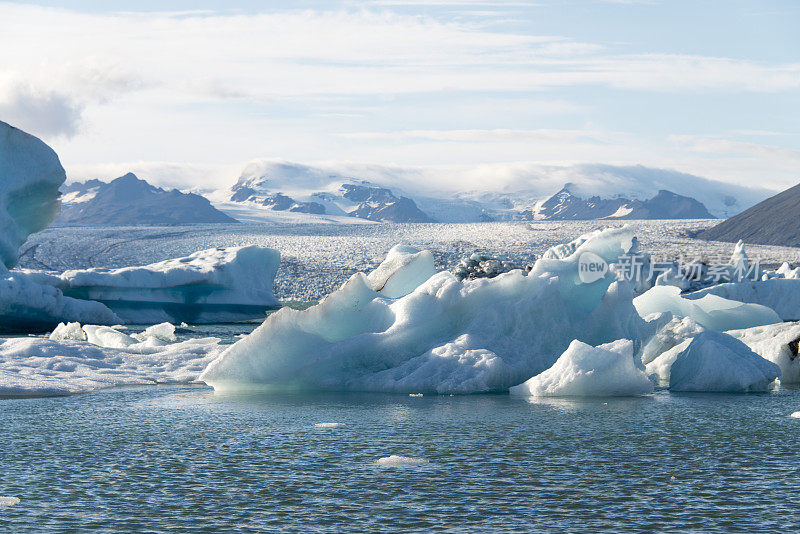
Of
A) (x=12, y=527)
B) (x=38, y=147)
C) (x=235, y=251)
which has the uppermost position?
(x=38, y=147)

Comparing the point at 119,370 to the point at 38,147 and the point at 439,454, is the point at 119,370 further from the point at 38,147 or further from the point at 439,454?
Result: the point at 38,147

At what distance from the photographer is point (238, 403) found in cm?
1199

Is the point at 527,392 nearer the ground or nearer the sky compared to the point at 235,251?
nearer the ground

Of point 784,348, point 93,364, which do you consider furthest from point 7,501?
point 784,348

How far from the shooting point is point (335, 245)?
57500 mm

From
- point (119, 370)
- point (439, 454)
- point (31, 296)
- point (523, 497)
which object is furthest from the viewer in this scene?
point (31, 296)

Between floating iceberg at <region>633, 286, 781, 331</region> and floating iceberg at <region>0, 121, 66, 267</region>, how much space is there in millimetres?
17694

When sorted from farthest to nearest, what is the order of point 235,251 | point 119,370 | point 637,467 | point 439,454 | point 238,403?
point 235,251
point 119,370
point 238,403
point 439,454
point 637,467

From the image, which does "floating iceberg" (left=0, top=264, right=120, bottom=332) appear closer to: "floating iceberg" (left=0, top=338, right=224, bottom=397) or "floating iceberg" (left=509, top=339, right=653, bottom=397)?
"floating iceberg" (left=0, top=338, right=224, bottom=397)

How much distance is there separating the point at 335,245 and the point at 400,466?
4988cm

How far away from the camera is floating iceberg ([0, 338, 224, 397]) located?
13097 millimetres

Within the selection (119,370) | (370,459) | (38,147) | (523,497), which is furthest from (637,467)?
(38,147)

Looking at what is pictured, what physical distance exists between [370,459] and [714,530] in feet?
10.5

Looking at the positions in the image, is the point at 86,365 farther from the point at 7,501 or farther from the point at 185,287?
the point at 185,287
